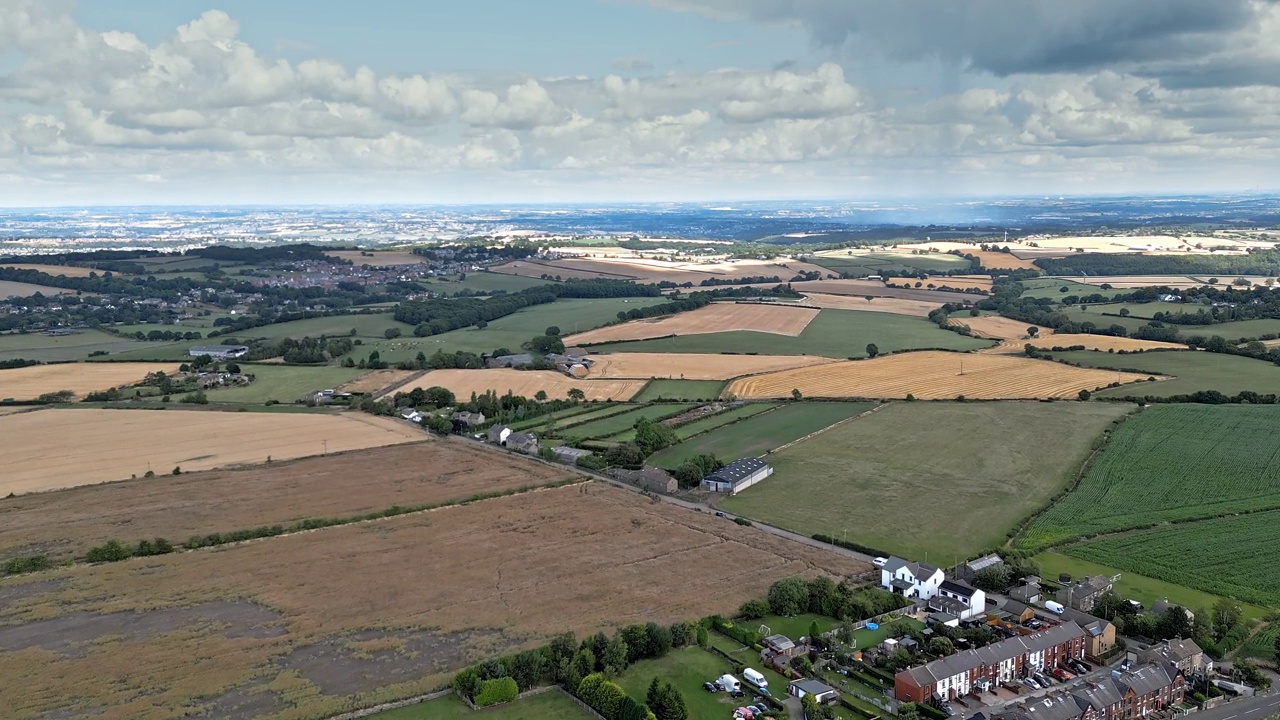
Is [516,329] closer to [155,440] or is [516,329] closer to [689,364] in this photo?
[689,364]

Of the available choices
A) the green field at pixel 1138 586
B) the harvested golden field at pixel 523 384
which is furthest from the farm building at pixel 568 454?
the green field at pixel 1138 586

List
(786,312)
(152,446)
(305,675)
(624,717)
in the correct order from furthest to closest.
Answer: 1. (786,312)
2. (152,446)
3. (305,675)
4. (624,717)

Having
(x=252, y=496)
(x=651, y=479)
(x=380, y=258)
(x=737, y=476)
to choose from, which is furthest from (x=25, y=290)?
(x=737, y=476)

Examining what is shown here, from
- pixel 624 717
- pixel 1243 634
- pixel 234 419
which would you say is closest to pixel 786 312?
pixel 234 419

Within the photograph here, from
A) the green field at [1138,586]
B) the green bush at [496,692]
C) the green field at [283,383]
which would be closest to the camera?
the green bush at [496,692]

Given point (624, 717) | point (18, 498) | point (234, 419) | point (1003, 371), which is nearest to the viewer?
point (624, 717)

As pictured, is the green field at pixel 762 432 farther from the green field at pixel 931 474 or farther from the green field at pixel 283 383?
the green field at pixel 283 383

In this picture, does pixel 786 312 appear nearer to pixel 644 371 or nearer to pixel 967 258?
pixel 644 371
